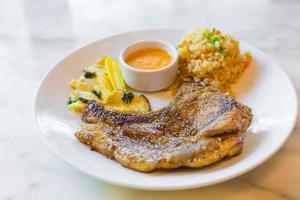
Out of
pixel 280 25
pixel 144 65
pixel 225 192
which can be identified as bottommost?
A: pixel 225 192

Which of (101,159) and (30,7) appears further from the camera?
(30,7)

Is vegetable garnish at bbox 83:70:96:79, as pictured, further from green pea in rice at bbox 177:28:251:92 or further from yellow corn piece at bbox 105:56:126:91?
green pea in rice at bbox 177:28:251:92

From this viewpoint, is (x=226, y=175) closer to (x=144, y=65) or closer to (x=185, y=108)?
(x=185, y=108)

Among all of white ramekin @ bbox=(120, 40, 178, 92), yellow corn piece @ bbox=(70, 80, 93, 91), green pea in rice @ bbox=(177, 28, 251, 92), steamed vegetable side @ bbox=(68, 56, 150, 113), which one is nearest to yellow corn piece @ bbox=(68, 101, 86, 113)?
steamed vegetable side @ bbox=(68, 56, 150, 113)

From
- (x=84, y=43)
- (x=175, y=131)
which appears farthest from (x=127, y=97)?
(x=84, y=43)

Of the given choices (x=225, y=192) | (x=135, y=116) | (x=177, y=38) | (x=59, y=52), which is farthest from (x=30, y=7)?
(x=225, y=192)

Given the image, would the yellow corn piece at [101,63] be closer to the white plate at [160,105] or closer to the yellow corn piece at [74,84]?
the white plate at [160,105]

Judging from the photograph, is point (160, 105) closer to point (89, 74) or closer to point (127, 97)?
point (127, 97)
